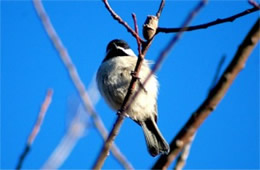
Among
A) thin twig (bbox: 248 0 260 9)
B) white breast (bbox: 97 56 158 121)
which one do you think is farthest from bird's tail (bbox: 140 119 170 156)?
thin twig (bbox: 248 0 260 9)

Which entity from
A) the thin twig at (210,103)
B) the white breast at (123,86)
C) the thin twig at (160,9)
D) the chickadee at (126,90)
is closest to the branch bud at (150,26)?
the thin twig at (160,9)

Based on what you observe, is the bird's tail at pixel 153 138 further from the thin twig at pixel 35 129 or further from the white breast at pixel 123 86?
the thin twig at pixel 35 129

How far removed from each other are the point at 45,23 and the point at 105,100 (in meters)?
3.25

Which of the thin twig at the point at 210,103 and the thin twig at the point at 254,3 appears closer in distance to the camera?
the thin twig at the point at 210,103

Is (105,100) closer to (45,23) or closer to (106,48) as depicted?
(106,48)

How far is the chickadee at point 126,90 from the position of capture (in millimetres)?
4387

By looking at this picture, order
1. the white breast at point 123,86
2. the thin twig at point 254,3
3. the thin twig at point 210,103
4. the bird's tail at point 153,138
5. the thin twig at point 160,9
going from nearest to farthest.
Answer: the thin twig at point 210,103 < the thin twig at point 254,3 < the thin twig at point 160,9 < the white breast at point 123,86 < the bird's tail at point 153,138

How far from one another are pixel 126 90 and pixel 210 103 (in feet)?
11.2

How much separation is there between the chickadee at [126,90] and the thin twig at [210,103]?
123 inches

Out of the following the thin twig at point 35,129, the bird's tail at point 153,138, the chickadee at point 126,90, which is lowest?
the bird's tail at point 153,138

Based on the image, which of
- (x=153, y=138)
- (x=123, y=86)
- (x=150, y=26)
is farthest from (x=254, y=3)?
(x=153, y=138)

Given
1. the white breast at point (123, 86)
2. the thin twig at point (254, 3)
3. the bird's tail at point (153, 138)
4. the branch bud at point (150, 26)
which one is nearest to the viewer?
the thin twig at point (254, 3)

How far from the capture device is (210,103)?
1000mm

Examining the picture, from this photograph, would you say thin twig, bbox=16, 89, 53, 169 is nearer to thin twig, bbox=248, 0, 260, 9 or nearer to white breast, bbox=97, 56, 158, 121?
thin twig, bbox=248, 0, 260, 9
